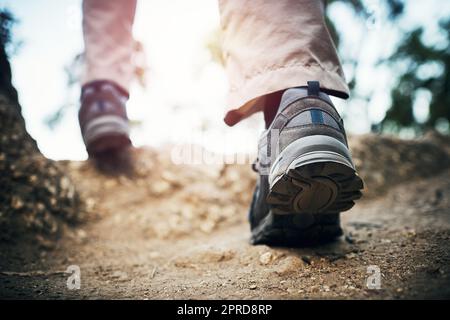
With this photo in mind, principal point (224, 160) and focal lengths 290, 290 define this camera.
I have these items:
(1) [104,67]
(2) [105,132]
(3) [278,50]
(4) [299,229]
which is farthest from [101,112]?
(4) [299,229]

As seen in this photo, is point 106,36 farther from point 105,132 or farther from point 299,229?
point 299,229

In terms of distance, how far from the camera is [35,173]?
5.11 feet

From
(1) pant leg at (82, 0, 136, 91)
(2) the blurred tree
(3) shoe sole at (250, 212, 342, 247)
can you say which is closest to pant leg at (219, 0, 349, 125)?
(3) shoe sole at (250, 212, 342, 247)

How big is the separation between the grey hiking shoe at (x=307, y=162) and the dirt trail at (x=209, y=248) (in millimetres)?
171

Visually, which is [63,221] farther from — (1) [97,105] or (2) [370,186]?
(2) [370,186]

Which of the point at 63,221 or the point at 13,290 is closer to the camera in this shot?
the point at 13,290

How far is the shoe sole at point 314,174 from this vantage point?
76 cm

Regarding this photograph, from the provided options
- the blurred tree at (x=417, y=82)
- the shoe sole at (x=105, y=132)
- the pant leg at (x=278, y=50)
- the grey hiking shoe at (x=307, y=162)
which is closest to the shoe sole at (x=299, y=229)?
the grey hiking shoe at (x=307, y=162)

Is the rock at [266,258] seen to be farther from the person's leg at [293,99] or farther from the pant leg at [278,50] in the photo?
the pant leg at [278,50]

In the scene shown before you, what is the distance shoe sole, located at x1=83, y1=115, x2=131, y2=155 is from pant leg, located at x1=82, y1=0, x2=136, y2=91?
23 cm

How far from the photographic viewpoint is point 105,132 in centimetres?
171
